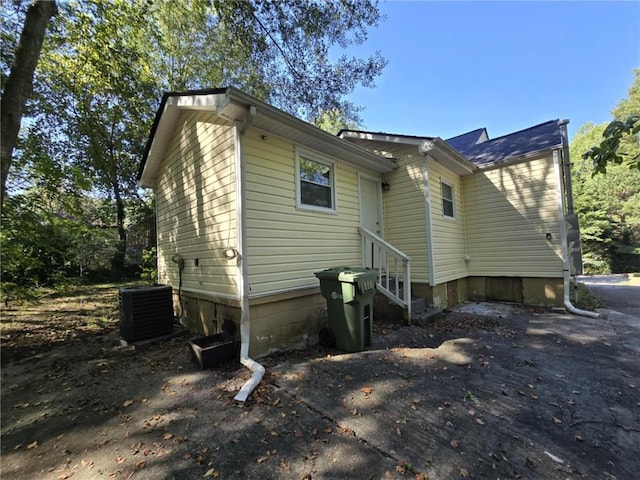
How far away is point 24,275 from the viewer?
5.66 m

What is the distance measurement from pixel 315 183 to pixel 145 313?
388cm

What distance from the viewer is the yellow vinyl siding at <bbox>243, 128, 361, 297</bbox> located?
14.5 ft

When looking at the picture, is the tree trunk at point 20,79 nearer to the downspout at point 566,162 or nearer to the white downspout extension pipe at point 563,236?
the white downspout extension pipe at point 563,236

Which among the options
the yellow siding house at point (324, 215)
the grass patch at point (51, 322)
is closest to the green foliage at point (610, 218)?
the yellow siding house at point (324, 215)

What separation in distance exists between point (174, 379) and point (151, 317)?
204 cm

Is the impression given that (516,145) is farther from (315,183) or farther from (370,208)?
(315,183)

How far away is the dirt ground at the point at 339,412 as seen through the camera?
2100mm

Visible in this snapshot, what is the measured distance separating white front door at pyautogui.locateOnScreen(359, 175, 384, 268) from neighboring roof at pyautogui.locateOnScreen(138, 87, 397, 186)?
0.38 metres

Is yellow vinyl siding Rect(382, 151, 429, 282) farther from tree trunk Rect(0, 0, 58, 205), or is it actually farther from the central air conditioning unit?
tree trunk Rect(0, 0, 58, 205)

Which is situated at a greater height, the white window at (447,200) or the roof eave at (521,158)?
the roof eave at (521,158)

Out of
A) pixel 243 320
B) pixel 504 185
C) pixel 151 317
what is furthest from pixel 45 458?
pixel 504 185

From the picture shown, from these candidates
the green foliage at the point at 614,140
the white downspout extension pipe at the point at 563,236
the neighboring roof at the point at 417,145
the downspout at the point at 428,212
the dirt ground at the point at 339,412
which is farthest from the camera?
the white downspout extension pipe at the point at 563,236

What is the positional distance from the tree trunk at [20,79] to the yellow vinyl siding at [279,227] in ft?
8.58

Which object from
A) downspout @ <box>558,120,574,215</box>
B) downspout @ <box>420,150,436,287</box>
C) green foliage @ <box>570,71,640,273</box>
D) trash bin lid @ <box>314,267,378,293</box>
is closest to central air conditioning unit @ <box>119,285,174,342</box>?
trash bin lid @ <box>314,267,378,293</box>
